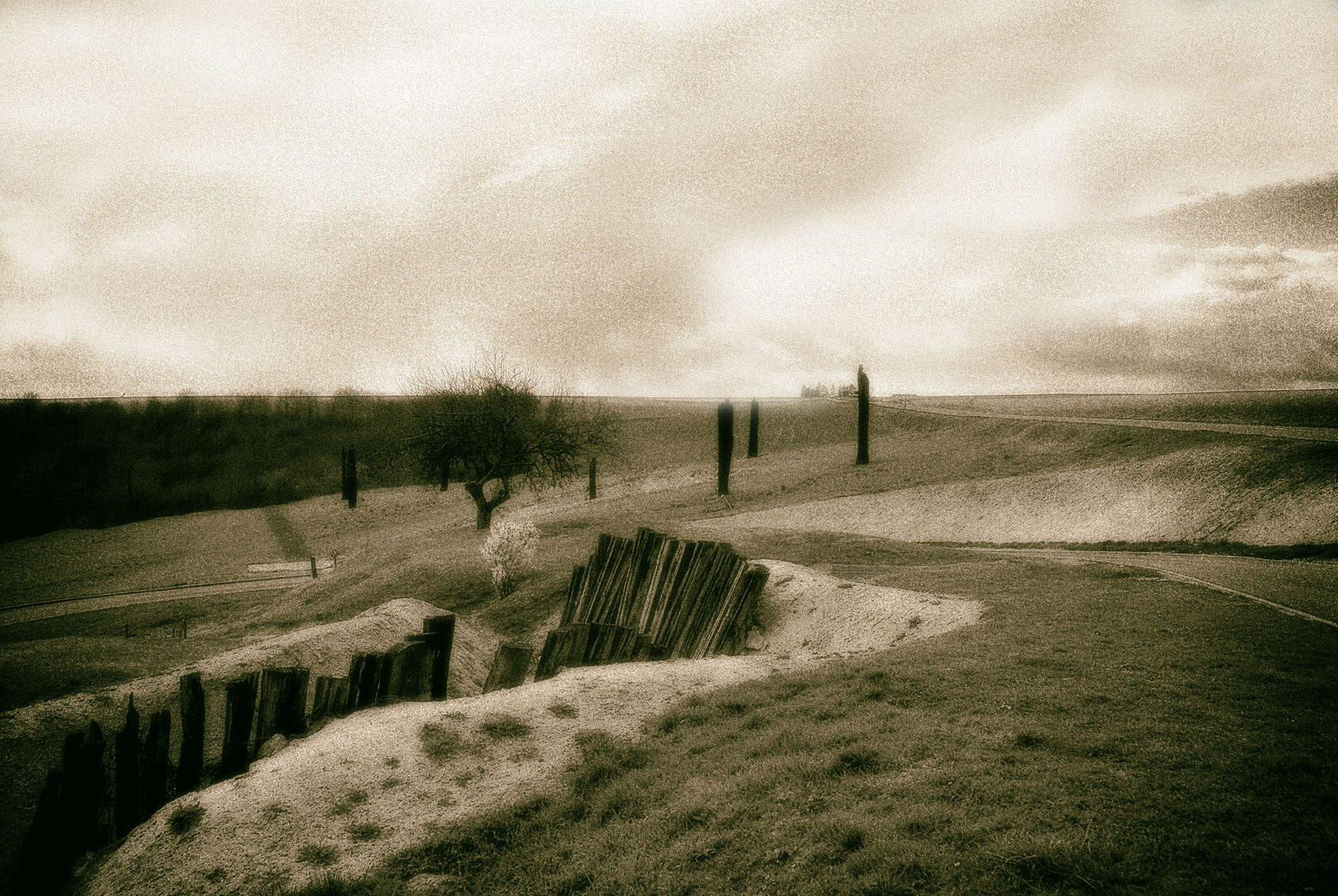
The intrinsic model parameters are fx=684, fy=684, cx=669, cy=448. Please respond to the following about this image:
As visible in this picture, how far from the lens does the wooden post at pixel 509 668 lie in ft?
30.4

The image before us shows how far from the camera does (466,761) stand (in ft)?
20.0

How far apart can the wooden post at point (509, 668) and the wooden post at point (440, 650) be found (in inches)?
25.4

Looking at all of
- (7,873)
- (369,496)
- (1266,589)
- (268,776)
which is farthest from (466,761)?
(369,496)

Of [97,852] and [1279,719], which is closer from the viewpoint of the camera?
[1279,719]

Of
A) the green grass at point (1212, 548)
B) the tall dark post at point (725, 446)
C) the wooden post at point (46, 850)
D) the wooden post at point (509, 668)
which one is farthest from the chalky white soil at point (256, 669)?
the tall dark post at point (725, 446)

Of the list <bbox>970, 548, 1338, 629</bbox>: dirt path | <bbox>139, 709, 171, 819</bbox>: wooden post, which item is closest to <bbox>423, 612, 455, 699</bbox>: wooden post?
<bbox>139, 709, 171, 819</bbox>: wooden post

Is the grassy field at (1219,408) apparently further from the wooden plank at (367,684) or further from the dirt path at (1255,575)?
the wooden plank at (367,684)

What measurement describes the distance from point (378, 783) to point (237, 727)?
2669mm

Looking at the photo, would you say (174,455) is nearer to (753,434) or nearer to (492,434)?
(492,434)

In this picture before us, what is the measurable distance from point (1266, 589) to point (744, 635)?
26.9ft

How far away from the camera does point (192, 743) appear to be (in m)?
7.22

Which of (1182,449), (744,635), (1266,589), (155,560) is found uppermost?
(1182,449)

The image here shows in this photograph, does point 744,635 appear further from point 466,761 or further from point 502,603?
point 502,603

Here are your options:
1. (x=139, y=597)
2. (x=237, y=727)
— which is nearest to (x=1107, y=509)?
(x=237, y=727)
